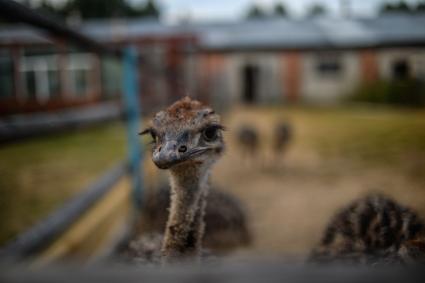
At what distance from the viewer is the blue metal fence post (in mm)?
4168

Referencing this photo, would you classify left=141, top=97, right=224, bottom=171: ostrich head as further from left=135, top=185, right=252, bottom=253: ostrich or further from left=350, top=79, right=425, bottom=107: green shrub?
left=350, top=79, right=425, bottom=107: green shrub

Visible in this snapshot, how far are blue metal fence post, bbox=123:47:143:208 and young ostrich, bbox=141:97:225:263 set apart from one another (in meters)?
2.39

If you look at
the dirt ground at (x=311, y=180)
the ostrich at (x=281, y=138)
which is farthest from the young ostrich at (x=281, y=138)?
the dirt ground at (x=311, y=180)

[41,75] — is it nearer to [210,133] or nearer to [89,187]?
[89,187]

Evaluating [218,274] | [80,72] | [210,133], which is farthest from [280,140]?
[80,72]

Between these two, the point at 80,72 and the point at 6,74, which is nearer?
the point at 6,74

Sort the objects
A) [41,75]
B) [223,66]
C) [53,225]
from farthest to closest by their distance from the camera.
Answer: [223,66]
[41,75]
[53,225]

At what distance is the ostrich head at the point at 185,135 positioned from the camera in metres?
1.57

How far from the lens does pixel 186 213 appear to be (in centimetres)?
188

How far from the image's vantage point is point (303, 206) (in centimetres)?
488

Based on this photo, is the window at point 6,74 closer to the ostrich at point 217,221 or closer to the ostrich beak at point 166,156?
the ostrich at point 217,221

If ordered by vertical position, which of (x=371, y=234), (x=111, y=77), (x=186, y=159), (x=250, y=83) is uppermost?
(x=111, y=77)

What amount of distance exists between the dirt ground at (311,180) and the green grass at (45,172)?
2075 mm

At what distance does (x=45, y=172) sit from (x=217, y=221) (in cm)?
400
